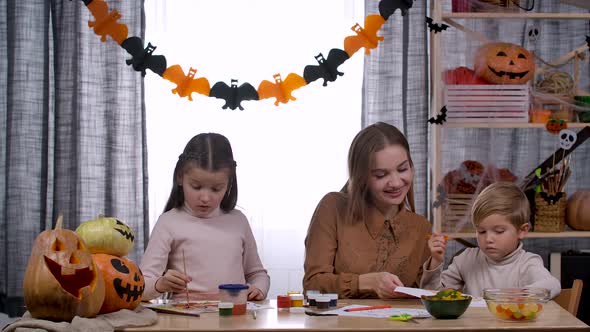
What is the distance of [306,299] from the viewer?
8.30 feet

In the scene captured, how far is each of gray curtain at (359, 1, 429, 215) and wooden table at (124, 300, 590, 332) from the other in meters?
2.10

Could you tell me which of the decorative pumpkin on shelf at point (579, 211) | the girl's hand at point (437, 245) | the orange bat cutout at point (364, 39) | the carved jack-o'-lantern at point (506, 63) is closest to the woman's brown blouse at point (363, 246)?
the girl's hand at point (437, 245)

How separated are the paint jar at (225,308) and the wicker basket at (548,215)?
1.95 metres

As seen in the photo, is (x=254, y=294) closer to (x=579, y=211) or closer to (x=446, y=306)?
(x=446, y=306)

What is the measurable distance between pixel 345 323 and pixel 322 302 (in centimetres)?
23

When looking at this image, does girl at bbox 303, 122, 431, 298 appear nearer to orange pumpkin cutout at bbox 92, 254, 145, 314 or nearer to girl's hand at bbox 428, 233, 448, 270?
girl's hand at bbox 428, 233, 448, 270

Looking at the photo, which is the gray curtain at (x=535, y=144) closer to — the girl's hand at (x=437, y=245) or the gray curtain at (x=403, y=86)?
the gray curtain at (x=403, y=86)

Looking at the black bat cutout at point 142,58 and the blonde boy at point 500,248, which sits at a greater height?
the black bat cutout at point 142,58

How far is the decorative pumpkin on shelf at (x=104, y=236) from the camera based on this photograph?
7.59 ft

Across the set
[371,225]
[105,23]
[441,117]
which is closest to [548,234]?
[441,117]

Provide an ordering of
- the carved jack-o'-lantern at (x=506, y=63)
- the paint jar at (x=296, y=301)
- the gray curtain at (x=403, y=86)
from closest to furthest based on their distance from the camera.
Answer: the paint jar at (x=296, y=301), the carved jack-o'-lantern at (x=506, y=63), the gray curtain at (x=403, y=86)

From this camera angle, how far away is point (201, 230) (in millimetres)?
2809

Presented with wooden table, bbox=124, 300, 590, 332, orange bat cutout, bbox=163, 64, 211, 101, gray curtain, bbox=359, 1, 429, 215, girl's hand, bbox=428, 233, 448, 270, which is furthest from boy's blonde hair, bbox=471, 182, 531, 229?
gray curtain, bbox=359, 1, 429, 215

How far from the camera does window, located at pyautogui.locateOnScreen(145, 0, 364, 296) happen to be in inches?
173
